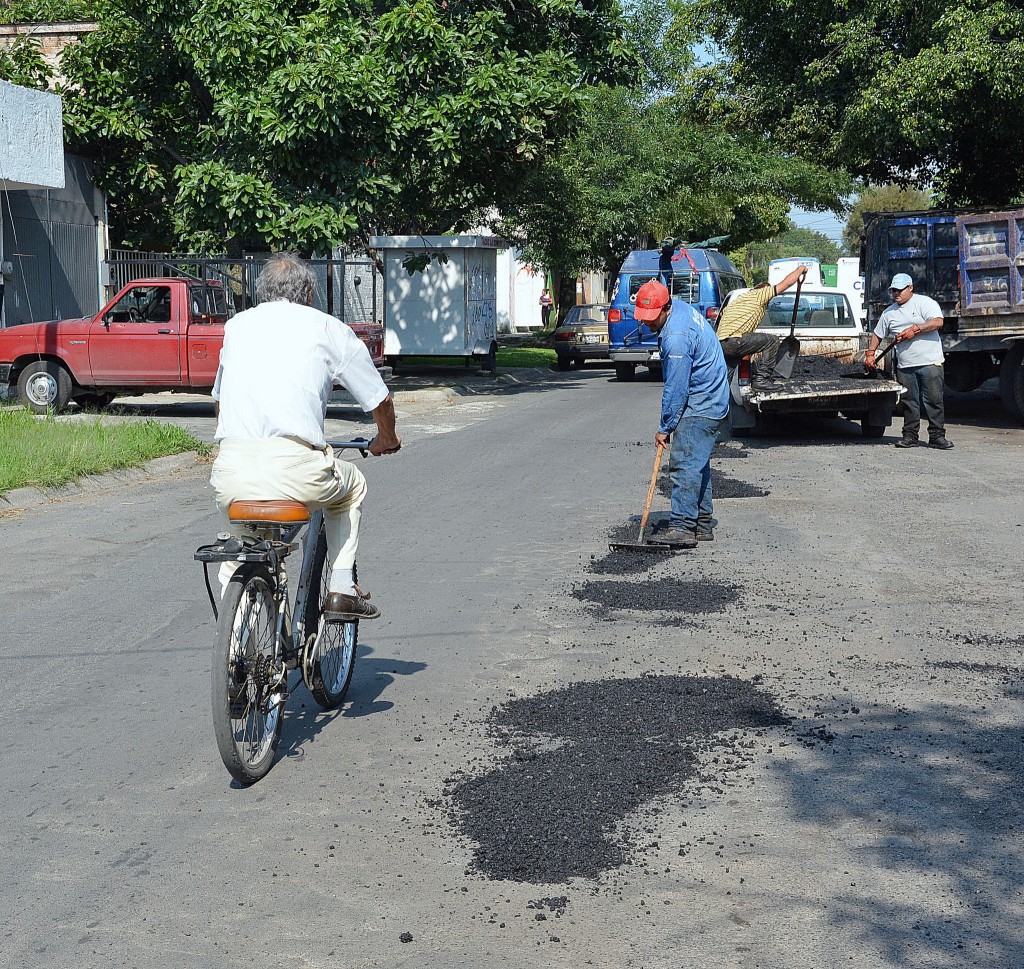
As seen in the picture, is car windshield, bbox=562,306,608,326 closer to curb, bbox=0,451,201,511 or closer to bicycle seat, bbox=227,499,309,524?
curb, bbox=0,451,201,511

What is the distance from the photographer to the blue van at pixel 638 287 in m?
27.5

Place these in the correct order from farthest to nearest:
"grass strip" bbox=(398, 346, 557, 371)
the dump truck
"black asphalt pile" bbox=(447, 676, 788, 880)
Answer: "grass strip" bbox=(398, 346, 557, 371), the dump truck, "black asphalt pile" bbox=(447, 676, 788, 880)

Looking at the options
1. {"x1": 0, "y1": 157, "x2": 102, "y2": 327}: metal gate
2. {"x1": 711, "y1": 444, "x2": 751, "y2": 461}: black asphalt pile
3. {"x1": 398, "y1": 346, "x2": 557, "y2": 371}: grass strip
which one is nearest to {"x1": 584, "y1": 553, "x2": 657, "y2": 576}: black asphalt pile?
{"x1": 711, "y1": 444, "x2": 751, "y2": 461}: black asphalt pile

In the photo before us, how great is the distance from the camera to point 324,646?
5.39 m

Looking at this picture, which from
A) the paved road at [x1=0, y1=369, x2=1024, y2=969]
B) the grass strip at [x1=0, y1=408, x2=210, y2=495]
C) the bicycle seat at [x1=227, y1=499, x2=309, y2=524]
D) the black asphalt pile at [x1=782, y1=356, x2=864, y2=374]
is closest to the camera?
the paved road at [x1=0, y1=369, x2=1024, y2=969]

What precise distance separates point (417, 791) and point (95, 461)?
359 inches

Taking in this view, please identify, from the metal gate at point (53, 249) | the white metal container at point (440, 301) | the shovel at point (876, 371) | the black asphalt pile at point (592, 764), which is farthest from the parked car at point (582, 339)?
the black asphalt pile at point (592, 764)

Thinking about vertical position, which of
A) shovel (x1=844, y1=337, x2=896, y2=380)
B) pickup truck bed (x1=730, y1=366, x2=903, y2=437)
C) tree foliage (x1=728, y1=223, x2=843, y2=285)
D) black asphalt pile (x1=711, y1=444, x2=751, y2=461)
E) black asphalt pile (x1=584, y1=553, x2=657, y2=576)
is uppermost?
tree foliage (x1=728, y1=223, x2=843, y2=285)

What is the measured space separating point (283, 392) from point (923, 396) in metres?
11.6

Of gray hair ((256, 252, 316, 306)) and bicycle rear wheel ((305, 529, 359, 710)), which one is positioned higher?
gray hair ((256, 252, 316, 306))

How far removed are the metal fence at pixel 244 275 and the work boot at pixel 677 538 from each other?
38.5 feet

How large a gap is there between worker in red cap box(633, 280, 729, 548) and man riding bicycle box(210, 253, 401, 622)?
451 centimetres

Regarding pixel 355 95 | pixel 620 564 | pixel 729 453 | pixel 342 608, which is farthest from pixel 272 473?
pixel 355 95

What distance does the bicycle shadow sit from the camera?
17.6ft
